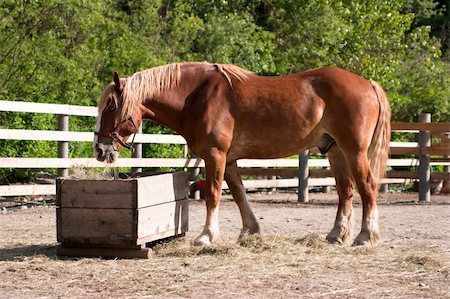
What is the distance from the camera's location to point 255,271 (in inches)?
246

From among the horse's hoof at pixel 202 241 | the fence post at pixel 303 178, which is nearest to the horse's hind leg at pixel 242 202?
the horse's hoof at pixel 202 241

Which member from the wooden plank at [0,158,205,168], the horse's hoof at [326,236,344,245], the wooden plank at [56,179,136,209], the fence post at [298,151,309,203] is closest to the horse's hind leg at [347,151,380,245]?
the horse's hoof at [326,236,344,245]

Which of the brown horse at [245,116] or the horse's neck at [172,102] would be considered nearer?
the brown horse at [245,116]

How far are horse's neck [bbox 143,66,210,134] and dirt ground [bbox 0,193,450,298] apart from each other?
1152mm

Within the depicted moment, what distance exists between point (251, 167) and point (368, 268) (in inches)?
341

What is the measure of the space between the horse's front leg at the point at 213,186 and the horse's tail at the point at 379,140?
155 centimetres

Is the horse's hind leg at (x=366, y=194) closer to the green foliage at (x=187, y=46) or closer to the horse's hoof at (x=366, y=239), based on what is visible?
the horse's hoof at (x=366, y=239)

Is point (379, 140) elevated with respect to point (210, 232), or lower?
elevated

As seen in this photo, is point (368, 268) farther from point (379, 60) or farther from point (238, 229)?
point (379, 60)

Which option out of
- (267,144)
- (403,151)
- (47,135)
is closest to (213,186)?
(267,144)

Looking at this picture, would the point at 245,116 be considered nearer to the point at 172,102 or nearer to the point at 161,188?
the point at 172,102

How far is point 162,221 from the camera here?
7.35m

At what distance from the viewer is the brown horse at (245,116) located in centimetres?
755

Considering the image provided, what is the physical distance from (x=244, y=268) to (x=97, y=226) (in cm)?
143
